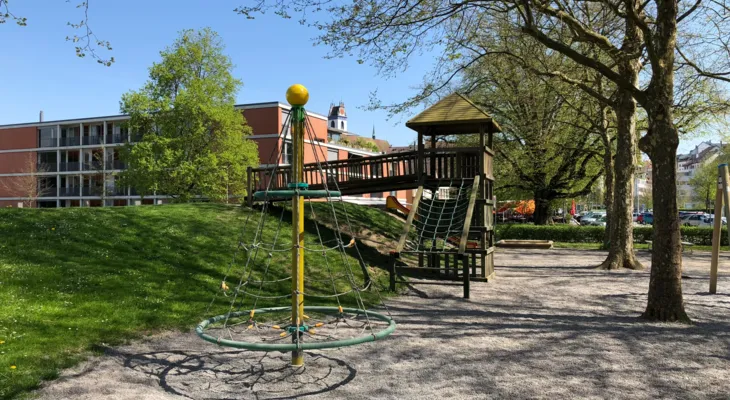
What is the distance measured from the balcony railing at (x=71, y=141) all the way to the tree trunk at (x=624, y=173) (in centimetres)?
6239

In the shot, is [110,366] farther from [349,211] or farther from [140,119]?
[140,119]

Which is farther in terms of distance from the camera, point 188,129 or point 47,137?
point 47,137

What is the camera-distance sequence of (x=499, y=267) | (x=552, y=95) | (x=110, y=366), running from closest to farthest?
(x=110, y=366), (x=499, y=267), (x=552, y=95)

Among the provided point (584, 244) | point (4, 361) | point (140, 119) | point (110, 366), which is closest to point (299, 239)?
point (110, 366)

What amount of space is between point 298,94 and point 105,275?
20.1ft

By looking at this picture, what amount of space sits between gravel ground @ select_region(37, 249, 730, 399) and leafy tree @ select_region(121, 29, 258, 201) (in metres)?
25.6

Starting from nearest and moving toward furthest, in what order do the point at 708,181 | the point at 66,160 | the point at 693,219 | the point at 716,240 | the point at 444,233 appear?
the point at 716,240 → the point at 444,233 → the point at 693,219 → the point at 66,160 → the point at 708,181

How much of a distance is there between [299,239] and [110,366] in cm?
267

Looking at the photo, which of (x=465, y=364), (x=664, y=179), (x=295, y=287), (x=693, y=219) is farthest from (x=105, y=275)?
(x=693, y=219)

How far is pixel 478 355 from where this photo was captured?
22.6 feet

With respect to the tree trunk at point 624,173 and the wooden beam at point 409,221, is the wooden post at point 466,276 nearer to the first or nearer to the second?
the wooden beam at point 409,221

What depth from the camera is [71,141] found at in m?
62.4

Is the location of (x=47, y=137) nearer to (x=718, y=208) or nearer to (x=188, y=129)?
(x=188, y=129)

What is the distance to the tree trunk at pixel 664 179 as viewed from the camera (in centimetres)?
878
